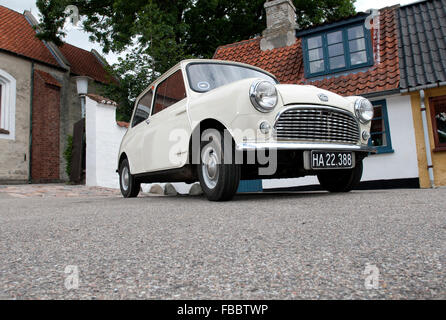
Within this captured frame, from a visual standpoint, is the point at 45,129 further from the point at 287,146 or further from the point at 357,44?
the point at 287,146

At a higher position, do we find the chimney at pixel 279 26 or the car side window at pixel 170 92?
the chimney at pixel 279 26

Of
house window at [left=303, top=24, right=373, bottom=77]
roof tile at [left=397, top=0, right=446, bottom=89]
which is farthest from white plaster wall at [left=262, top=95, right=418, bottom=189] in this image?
house window at [left=303, top=24, right=373, bottom=77]

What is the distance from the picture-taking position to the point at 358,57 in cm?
981

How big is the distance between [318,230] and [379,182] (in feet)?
25.2

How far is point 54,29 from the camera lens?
55.0ft

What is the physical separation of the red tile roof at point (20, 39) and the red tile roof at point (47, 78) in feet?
2.03

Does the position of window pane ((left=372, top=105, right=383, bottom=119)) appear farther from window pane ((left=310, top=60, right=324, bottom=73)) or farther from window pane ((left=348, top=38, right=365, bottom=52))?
window pane ((left=310, top=60, right=324, bottom=73))

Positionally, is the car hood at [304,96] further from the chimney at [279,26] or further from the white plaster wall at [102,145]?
the chimney at [279,26]

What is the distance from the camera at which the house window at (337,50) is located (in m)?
9.77

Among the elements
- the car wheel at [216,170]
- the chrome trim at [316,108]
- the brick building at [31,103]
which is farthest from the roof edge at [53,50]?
the chrome trim at [316,108]

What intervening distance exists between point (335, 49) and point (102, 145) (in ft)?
23.7

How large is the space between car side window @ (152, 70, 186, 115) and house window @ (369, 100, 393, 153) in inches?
235

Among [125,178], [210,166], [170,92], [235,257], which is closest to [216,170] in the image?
[210,166]

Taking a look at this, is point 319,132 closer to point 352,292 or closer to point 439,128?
point 352,292
